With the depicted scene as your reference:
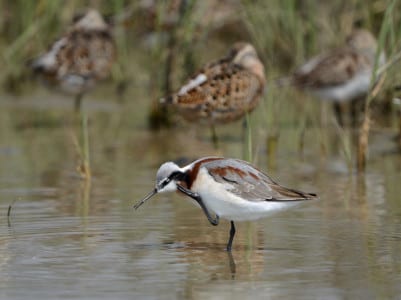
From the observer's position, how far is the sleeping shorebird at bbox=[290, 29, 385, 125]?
12516mm

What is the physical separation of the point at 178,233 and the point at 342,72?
212 inches

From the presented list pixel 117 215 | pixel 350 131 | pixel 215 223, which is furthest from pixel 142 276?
pixel 350 131

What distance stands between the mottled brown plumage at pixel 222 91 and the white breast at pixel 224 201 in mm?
4003

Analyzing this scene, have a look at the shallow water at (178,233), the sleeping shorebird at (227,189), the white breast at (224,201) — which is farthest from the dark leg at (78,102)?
the white breast at (224,201)

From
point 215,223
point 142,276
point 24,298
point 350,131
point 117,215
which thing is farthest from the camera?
point 350,131

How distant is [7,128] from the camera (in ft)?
42.8

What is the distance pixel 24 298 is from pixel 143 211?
9.12ft

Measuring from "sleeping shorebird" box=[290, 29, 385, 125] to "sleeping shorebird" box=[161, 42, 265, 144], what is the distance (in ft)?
4.35

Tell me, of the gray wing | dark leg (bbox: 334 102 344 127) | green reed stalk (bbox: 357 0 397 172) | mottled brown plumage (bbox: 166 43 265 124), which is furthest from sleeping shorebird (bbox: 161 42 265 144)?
the gray wing

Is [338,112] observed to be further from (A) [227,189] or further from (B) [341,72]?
(A) [227,189]

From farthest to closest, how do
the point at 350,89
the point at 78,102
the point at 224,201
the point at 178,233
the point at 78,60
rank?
the point at 78,102
the point at 78,60
the point at 350,89
the point at 178,233
the point at 224,201

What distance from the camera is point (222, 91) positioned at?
1115 centimetres

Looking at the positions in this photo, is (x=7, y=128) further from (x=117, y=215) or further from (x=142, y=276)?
(x=142, y=276)

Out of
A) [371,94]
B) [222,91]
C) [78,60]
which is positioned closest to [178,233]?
[371,94]
